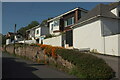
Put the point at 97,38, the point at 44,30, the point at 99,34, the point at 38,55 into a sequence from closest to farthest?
1. the point at 38,55
2. the point at 99,34
3. the point at 97,38
4. the point at 44,30

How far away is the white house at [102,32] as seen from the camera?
54.5 ft

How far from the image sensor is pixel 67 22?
1309 inches

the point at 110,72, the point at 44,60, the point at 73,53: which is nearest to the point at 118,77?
the point at 110,72

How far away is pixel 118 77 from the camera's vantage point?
8359 millimetres

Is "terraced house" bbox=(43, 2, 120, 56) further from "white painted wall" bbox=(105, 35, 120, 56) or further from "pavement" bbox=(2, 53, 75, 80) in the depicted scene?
"pavement" bbox=(2, 53, 75, 80)

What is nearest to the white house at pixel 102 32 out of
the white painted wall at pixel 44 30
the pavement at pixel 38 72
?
the pavement at pixel 38 72

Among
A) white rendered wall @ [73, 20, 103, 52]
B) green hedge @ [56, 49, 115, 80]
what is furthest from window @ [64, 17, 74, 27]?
green hedge @ [56, 49, 115, 80]

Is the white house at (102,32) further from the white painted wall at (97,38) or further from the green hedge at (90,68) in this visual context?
the green hedge at (90,68)

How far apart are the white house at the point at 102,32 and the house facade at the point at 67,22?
3.28 metres

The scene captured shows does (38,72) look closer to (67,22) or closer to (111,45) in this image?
(111,45)

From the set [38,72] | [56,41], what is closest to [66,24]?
[56,41]

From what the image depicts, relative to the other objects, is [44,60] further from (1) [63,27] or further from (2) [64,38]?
(1) [63,27]

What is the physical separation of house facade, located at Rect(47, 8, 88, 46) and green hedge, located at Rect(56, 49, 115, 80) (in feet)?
51.5

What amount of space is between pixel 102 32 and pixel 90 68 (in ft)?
35.0
